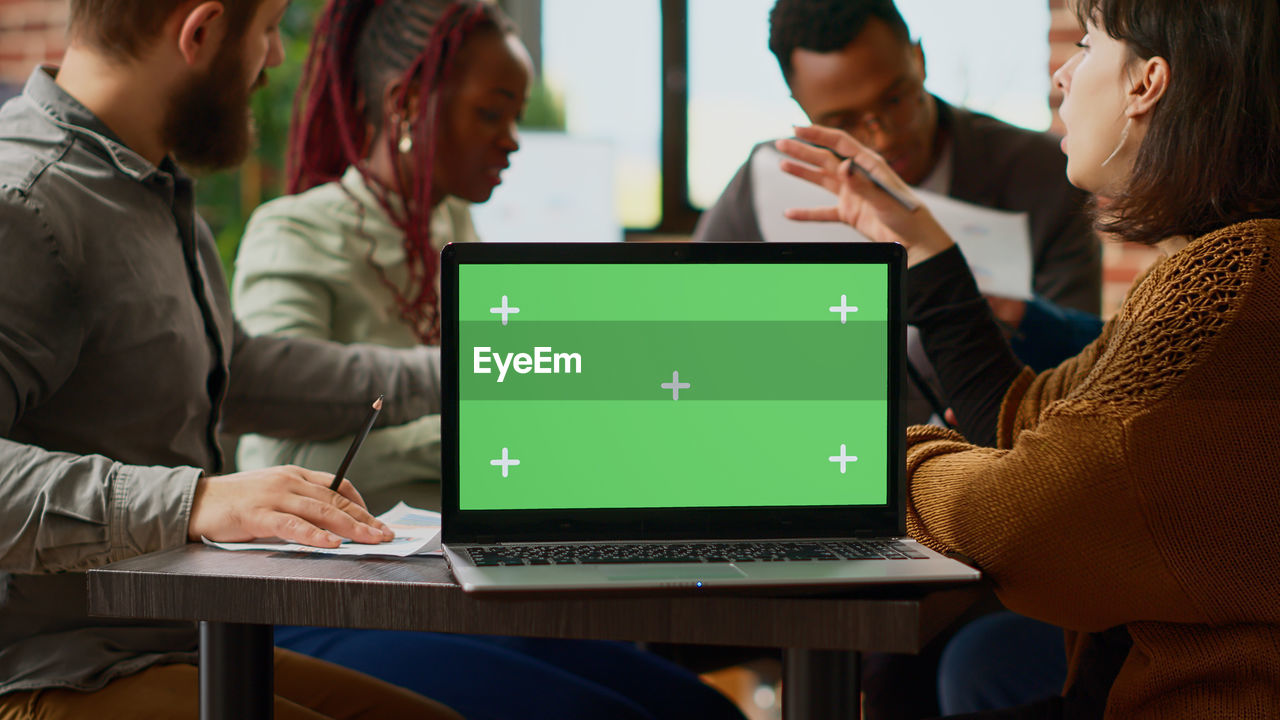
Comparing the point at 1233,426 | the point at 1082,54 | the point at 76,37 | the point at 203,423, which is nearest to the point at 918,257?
the point at 1082,54

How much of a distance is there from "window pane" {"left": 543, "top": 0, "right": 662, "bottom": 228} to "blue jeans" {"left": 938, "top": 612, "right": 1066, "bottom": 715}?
6.68 feet

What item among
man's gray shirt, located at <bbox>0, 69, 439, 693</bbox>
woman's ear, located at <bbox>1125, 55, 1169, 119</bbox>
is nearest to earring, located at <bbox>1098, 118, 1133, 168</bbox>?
woman's ear, located at <bbox>1125, 55, 1169, 119</bbox>

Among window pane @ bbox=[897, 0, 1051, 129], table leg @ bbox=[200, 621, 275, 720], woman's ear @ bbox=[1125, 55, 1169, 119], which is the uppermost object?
window pane @ bbox=[897, 0, 1051, 129]

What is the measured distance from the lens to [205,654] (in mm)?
774

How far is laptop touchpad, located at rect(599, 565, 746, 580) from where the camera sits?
67 centimetres

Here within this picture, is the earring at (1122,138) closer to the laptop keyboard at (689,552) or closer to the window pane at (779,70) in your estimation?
the laptop keyboard at (689,552)

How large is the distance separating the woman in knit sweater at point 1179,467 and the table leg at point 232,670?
1.68 feet

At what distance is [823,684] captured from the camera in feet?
2.29

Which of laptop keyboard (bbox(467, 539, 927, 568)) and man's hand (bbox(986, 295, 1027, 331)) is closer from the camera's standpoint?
laptop keyboard (bbox(467, 539, 927, 568))

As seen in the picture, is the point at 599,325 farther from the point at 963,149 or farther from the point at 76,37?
the point at 963,149

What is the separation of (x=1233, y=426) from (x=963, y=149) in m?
0.95

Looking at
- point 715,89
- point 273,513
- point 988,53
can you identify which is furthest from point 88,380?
point 715,89

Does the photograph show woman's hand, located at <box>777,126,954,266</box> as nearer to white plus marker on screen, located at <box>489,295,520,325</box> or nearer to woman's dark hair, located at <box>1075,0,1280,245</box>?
woman's dark hair, located at <box>1075,0,1280,245</box>

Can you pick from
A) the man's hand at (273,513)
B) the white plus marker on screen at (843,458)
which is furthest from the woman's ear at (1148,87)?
the man's hand at (273,513)
